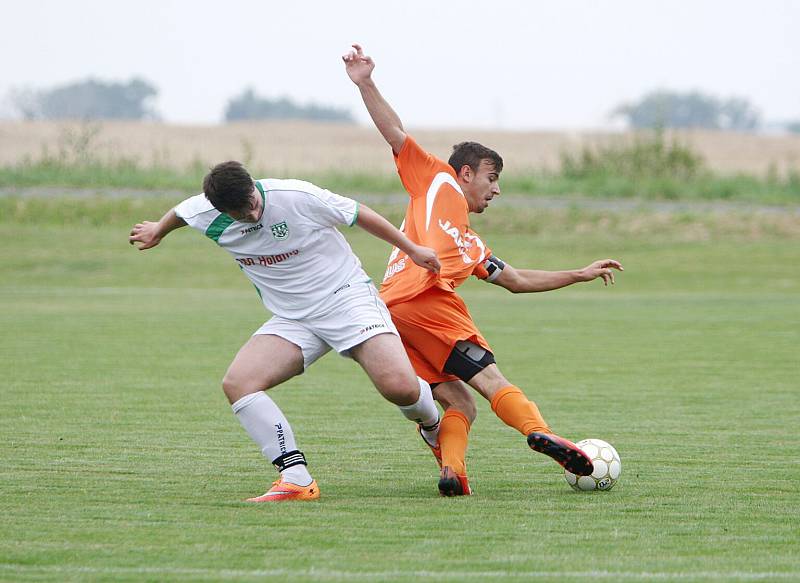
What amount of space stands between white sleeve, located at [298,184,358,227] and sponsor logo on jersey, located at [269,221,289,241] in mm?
131

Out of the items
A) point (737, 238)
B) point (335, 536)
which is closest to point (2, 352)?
point (335, 536)

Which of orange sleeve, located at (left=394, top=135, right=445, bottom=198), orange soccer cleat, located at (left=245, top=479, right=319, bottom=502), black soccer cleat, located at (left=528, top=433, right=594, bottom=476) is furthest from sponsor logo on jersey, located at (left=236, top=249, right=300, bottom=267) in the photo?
black soccer cleat, located at (left=528, top=433, right=594, bottom=476)

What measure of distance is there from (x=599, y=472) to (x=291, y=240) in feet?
6.92

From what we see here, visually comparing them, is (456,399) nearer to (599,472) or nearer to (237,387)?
(599,472)

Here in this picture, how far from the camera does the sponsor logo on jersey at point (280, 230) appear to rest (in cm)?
675

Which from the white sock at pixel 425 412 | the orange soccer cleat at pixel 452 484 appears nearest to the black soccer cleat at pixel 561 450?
the orange soccer cleat at pixel 452 484

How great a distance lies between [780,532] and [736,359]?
29.1ft

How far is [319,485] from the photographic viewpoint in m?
7.25

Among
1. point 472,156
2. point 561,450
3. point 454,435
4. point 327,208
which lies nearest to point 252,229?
point 327,208

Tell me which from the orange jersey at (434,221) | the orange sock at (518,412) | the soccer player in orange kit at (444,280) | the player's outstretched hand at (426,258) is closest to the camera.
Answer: the player's outstretched hand at (426,258)

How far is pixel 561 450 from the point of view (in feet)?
22.2

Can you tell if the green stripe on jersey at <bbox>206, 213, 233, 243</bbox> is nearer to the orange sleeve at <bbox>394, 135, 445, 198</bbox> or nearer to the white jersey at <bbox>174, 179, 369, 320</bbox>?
the white jersey at <bbox>174, 179, 369, 320</bbox>

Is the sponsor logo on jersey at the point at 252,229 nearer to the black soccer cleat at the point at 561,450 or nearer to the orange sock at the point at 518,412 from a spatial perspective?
the orange sock at the point at 518,412

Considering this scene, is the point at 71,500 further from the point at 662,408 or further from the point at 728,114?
the point at 728,114
